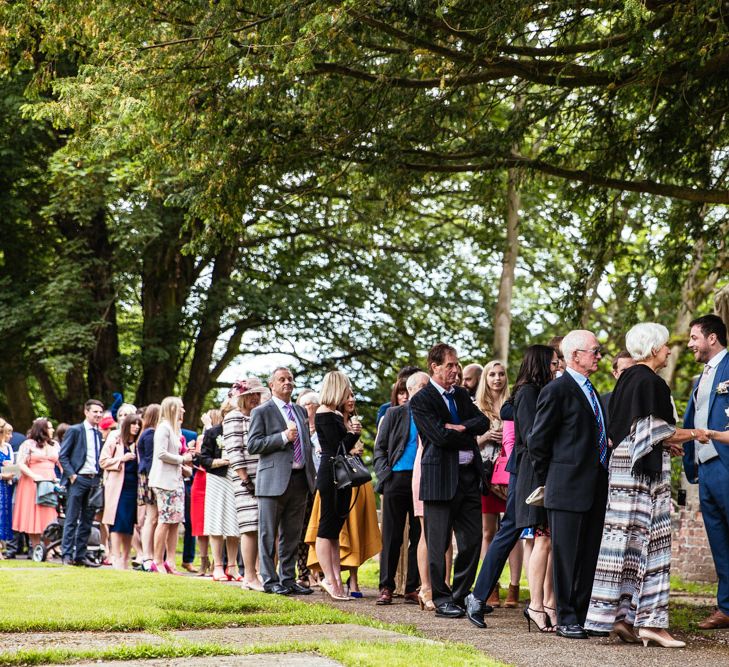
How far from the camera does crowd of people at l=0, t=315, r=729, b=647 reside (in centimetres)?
783

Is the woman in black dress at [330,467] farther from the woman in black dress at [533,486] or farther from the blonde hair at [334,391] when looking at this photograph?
the woman in black dress at [533,486]

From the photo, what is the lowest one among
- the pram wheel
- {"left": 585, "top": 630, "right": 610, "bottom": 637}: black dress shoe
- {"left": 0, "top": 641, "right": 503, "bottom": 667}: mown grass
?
the pram wheel

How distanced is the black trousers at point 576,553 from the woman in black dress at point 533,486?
287 mm

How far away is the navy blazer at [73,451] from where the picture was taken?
1401 centimetres

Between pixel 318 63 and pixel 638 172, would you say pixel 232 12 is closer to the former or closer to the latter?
pixel 318 63

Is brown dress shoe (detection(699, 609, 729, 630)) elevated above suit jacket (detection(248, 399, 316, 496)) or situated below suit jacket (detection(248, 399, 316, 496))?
below

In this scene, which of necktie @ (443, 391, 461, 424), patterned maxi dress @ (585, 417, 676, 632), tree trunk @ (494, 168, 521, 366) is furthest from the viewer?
tree trunk @ (494, 168, 521, 366)

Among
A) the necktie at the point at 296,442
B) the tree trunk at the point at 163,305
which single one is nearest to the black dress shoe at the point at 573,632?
the necktie at the point at 296,442

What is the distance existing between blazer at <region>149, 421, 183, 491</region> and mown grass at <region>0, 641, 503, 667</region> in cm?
625

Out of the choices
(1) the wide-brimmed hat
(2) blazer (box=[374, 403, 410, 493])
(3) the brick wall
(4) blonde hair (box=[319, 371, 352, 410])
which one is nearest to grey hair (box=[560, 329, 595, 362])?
(2) blazer (box=[374, 403, 410, 493])

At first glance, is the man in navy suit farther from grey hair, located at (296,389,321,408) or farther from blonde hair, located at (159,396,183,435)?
blonde hair, located at (159,396,183,435)

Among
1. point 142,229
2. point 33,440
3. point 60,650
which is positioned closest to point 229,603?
point 60,650

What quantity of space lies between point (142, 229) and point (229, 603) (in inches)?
479

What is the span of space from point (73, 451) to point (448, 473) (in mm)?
6547
